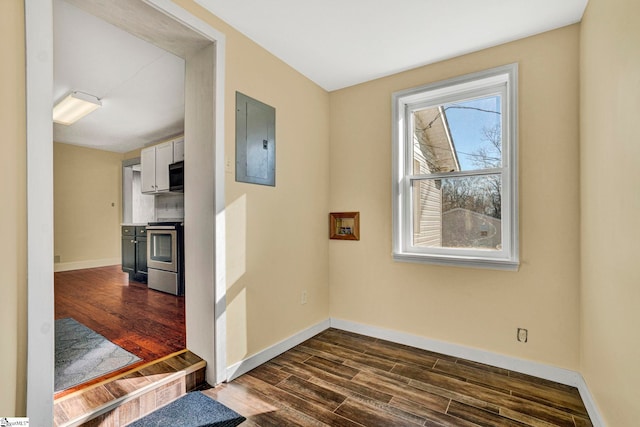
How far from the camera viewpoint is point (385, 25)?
7.28 ft

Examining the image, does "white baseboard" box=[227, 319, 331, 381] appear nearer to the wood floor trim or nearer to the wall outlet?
the wood floor trim

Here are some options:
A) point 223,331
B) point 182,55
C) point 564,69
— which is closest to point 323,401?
point 223,331

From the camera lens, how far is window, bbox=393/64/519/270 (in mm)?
2461

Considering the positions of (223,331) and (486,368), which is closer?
(223,331)

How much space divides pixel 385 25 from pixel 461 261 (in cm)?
192

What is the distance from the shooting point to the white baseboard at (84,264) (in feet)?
18.9

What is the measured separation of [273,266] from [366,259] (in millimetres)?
988

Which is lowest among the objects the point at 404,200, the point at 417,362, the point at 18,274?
the point at 417,362

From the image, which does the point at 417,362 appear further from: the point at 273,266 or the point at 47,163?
the point at 47,163

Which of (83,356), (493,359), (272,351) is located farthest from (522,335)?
(83,356)

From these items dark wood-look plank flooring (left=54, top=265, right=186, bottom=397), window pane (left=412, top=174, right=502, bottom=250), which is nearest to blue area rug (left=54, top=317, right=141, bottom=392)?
dark wood-look plank flooring (left=54, top=265, right=186, bottom=397)

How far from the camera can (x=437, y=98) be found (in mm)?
2807

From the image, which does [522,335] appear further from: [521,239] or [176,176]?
[176,176]

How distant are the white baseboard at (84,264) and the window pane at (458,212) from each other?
6381 millimetres
